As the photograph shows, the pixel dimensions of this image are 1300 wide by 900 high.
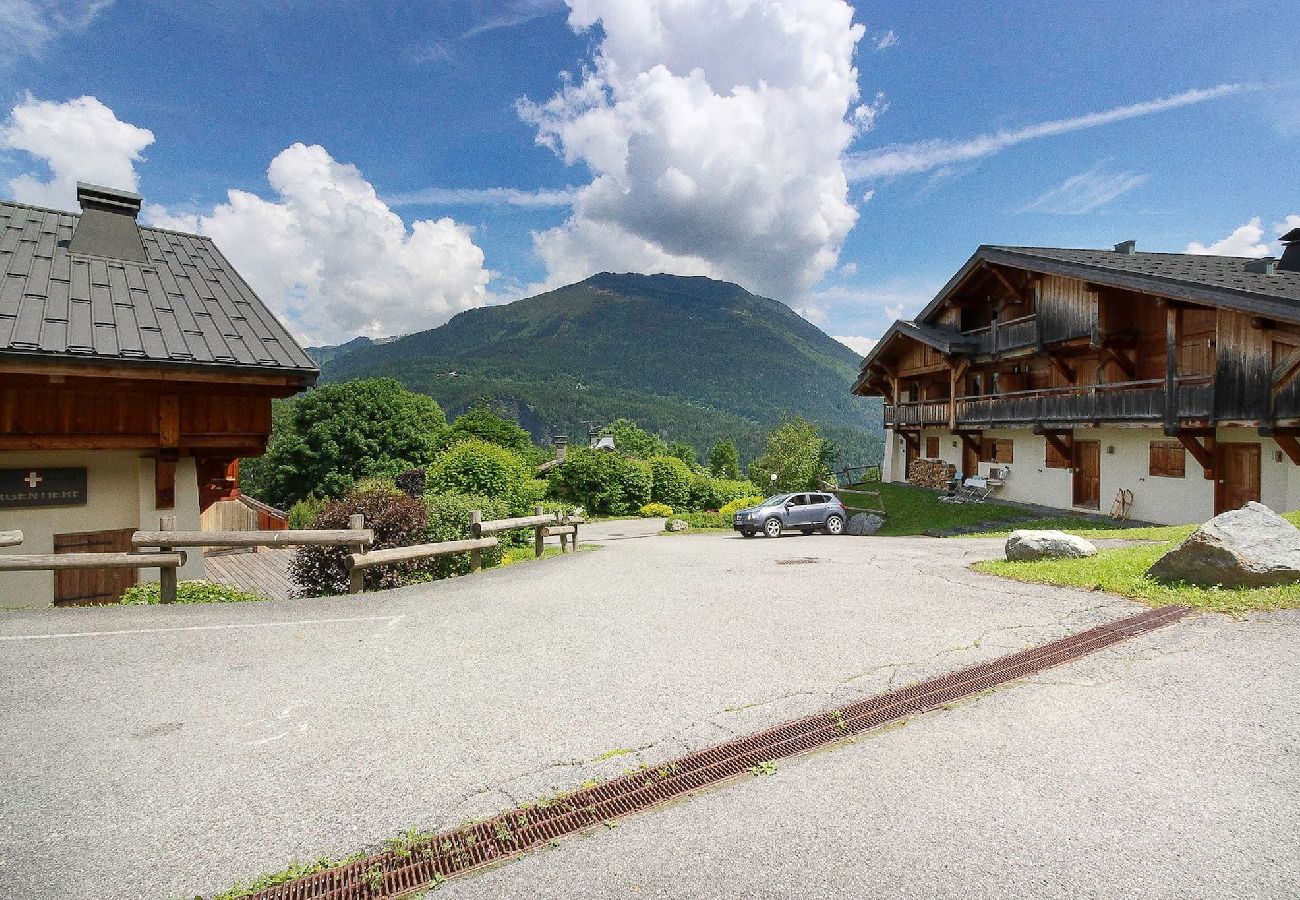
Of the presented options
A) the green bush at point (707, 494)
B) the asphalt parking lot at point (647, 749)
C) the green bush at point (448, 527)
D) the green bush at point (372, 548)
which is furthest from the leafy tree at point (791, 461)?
the asphalt parking lot at point (647, 749)

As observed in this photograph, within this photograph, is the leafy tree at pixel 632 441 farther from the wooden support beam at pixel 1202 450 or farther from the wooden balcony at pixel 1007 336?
the wooden support beam at pixel 1202 450

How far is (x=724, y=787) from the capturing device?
12.7 ft

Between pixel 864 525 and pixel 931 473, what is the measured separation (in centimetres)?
984

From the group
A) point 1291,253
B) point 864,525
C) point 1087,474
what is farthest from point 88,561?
point 1291,253

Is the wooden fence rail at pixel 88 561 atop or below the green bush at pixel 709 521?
atop

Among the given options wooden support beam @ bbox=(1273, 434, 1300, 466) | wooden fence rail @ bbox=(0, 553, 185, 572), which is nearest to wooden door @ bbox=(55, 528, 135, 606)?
wooden fence rail @ bbox=(0, 553, 185, 572)

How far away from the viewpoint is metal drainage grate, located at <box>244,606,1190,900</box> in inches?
122

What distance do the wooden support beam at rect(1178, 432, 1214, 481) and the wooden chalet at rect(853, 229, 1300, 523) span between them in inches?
1.4

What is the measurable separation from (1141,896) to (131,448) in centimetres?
1330

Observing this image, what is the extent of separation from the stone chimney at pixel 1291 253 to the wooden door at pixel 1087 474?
30.8 ft

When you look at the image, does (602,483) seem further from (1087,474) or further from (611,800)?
(611,800)

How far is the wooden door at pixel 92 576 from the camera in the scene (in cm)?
1031

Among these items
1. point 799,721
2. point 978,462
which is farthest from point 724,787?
point 978,462

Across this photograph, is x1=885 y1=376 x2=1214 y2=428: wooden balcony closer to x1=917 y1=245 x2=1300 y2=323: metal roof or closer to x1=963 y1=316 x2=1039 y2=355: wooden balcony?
x1=963 y1=316 x2=1039 y2=355: wooden balcony
